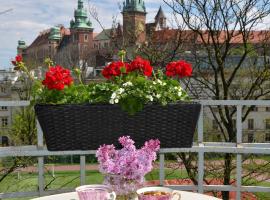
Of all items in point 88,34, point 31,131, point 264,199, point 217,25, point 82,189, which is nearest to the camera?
point 82,189

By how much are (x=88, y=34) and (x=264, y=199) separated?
6988cm

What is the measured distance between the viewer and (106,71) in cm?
196

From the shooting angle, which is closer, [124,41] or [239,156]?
[239,156]

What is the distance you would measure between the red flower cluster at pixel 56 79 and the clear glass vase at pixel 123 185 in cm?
65

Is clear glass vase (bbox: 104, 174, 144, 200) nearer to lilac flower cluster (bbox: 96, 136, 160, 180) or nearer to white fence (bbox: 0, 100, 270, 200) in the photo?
lilac flower cluster (bbox: 96, 136, 160, 180)

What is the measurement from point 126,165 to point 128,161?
0.01 meters

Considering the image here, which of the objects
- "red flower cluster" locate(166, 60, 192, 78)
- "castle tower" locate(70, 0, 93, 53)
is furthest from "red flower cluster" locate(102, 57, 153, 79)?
"castle tower" locate(70, 0, 93, 53)

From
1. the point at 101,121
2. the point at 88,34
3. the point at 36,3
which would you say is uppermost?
the point at 88,34

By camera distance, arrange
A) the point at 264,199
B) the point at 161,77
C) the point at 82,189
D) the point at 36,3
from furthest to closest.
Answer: the point at 36,3 < the point at 264,199 < the point at 161,77 < the point at 82,189

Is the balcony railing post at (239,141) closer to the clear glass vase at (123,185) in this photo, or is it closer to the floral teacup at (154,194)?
the floral teacup at (154,194)

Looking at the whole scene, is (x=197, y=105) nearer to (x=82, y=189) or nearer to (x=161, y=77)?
(x=161, y=77)

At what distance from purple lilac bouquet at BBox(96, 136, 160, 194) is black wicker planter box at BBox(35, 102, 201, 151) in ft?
1.83

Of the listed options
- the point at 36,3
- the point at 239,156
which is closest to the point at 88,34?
the point at 36,3

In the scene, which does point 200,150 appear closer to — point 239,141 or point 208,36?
point 239,141
